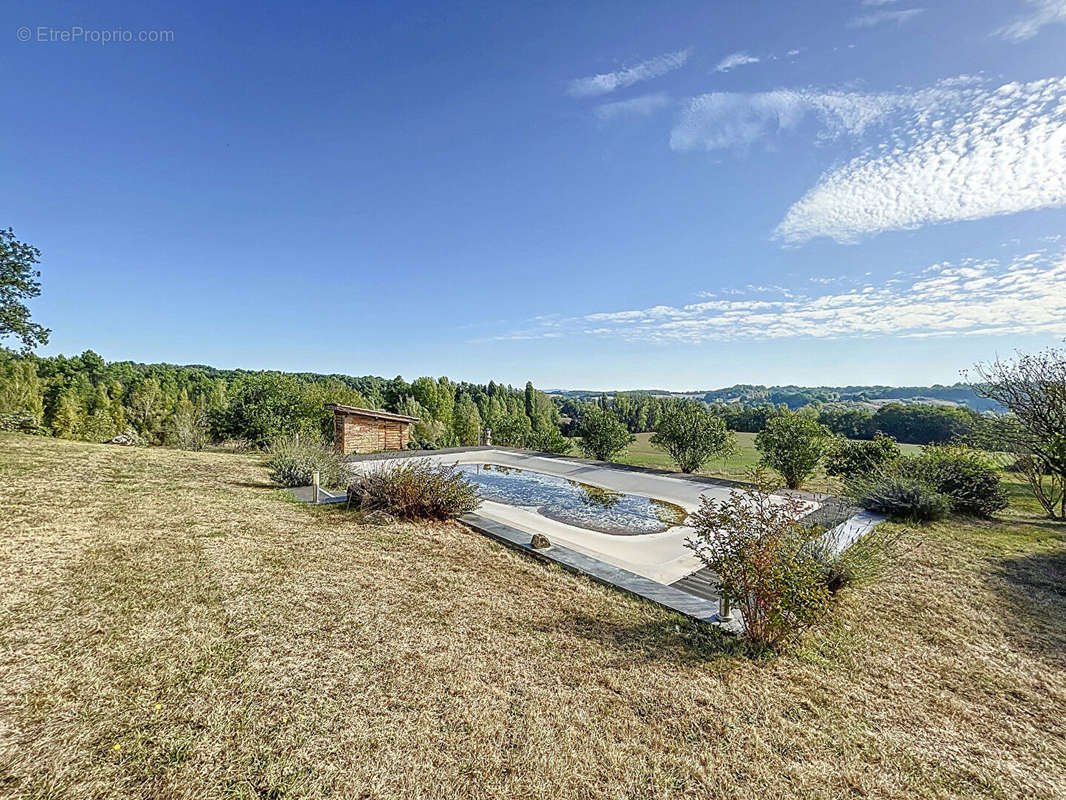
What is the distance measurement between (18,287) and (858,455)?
21058 mm

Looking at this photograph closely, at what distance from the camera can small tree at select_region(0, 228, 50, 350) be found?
35.6 ft

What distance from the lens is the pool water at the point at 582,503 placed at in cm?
686

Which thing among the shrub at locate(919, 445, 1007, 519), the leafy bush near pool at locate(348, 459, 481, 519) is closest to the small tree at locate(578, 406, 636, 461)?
the shrub at locate(919, 445, 1007, 519)

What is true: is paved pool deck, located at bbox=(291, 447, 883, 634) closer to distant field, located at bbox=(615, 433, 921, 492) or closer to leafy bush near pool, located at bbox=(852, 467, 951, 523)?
leafy bush near pool, located at bbox=(852, 467, 951, 523)

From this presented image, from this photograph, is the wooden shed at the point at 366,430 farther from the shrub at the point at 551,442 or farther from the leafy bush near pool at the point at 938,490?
the leafy bush near pool at the point at 938,490

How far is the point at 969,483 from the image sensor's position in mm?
7137

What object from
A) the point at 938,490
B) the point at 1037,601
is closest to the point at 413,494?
the point at 1037,601

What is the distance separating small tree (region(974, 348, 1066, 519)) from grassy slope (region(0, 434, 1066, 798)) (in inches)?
132

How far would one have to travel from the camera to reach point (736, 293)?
49.7 ft

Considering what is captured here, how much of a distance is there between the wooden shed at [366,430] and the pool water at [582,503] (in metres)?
5.63

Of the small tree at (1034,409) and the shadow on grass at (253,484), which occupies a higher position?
the small tree at (1034,409)

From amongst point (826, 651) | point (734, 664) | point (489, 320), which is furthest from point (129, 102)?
point (489, 320)

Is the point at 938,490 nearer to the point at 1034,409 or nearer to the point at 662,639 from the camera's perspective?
the point at 1034,409

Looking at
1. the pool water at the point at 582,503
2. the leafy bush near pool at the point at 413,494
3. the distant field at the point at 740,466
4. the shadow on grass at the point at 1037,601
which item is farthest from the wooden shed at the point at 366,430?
the shadow on grass at the point at 1037,601
